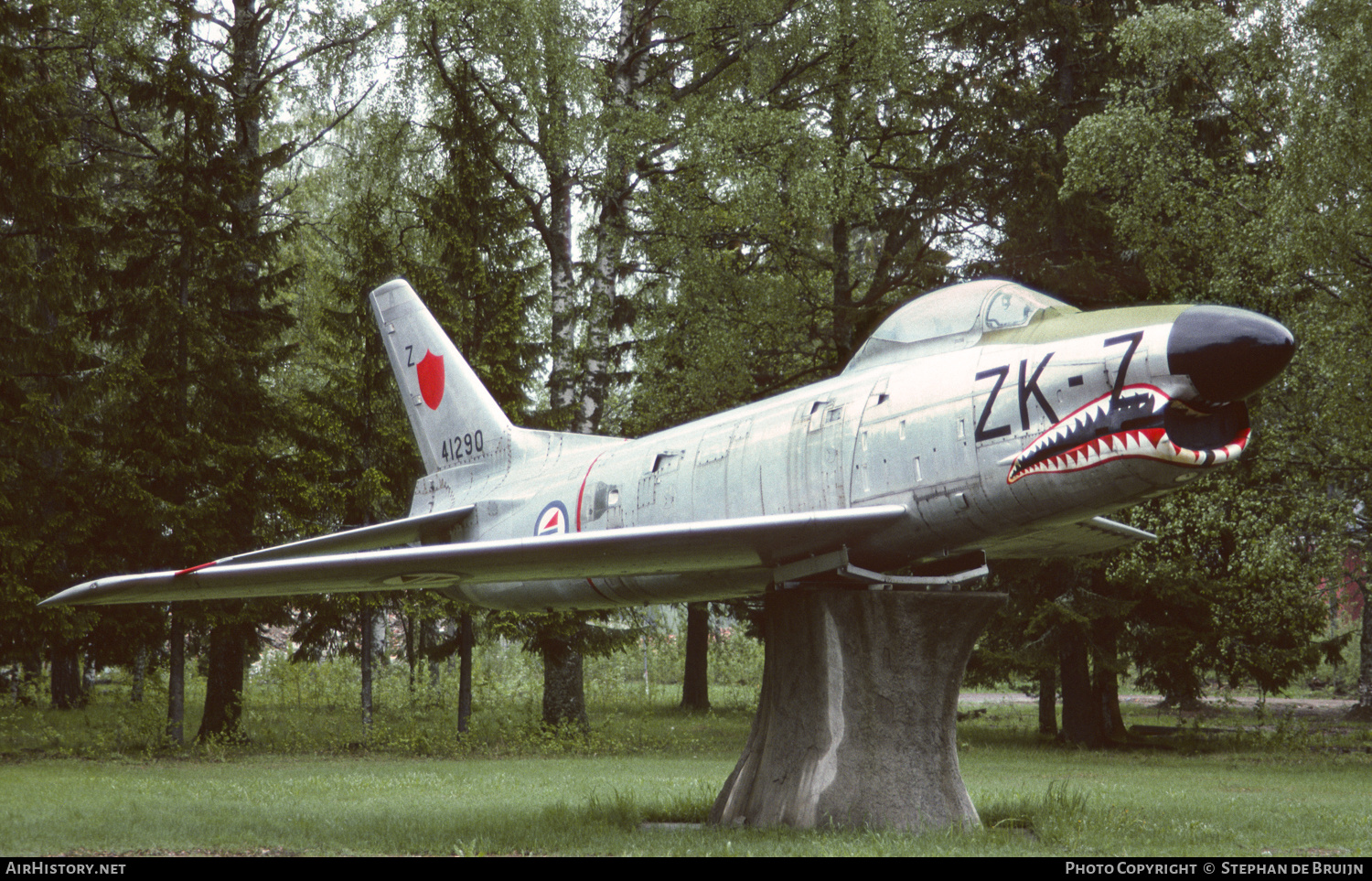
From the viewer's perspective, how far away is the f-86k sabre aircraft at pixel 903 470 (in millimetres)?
6113

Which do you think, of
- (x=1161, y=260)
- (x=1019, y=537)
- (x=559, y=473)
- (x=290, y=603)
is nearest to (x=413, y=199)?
(x=290, y=603)

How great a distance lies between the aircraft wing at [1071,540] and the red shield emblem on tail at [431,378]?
642cm

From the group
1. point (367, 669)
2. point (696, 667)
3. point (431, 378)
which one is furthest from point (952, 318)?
point (696, 667)

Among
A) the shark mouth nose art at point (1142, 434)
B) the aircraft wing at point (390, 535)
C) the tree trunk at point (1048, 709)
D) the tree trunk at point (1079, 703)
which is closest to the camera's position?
the shark mouth nose art at point (1142, 434)

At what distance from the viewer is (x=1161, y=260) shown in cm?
1602

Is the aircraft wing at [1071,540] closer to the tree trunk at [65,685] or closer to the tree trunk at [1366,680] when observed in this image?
the tree trunk at [1366,680]

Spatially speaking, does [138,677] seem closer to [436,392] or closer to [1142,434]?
[436,392]

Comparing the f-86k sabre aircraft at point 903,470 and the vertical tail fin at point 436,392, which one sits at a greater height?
the vertical tail fin at point 436,392

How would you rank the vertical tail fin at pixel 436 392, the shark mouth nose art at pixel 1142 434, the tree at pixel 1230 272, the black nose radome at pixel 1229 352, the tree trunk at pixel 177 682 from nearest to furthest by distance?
the black nose radome at pixel 1229 352, the shark mouth nose art at pixel 1142 434, the vertical tail fin at pixel 436 392, the tree at pixel 1230 272, the tree trunk at pixel 177 682

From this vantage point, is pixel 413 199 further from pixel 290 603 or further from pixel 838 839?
pixel 838 839

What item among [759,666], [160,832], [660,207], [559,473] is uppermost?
[660,207]

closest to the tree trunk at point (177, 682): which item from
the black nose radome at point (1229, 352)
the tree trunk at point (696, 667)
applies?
the tree trunk at point (696, 667)

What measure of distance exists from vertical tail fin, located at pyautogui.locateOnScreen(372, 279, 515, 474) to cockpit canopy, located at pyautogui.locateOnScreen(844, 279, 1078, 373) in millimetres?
4616

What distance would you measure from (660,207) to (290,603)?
9.18 meters
